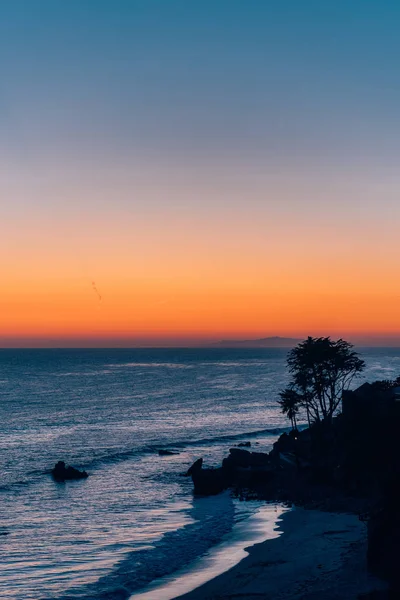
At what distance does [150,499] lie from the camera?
53.2 meters

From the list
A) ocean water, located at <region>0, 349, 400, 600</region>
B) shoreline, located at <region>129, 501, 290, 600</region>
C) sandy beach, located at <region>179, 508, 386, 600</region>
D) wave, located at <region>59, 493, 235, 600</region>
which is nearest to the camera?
sandy beach, located at <region>179, 508, 386, 600</region>

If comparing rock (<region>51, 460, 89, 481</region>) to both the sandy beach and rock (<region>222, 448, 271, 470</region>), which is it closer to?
rock (<region>222, 448, 271, 470</region>)

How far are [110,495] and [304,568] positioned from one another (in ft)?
94.2

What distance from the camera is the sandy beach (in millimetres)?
25609

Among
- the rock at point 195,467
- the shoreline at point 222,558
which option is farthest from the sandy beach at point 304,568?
the rock at point 195,467

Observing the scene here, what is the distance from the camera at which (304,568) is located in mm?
30188

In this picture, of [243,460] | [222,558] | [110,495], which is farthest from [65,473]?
[222,558]

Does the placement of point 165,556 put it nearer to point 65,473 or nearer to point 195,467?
point 195,467

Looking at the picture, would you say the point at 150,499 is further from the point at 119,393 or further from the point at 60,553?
the point at 119,393

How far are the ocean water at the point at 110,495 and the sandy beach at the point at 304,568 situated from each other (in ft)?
14.7

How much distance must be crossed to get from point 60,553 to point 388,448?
21.6m

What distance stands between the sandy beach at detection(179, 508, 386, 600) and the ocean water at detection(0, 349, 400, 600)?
449 cm

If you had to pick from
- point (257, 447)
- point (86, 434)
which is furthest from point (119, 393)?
point (257, 447)

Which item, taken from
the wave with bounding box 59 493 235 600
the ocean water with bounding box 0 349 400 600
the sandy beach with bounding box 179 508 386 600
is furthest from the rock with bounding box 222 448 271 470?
the sandy beach with bounding box 179 508 386 600
